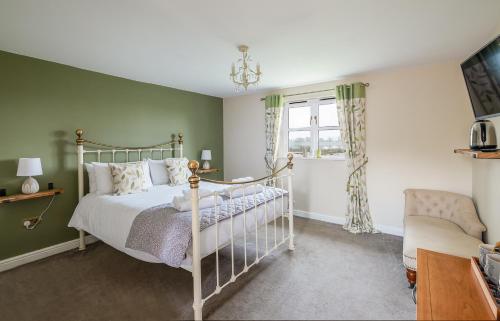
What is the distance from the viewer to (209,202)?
207 centimetres

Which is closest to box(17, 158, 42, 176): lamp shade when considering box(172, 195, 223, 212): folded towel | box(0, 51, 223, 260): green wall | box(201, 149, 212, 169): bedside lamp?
box(0, 51, 223, 260): green wall

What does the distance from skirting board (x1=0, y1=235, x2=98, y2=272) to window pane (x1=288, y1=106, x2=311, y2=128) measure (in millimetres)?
3432

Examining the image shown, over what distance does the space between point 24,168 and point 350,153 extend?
12.6 ft

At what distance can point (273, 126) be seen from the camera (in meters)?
4.19

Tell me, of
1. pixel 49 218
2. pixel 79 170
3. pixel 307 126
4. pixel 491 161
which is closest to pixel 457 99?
pixel 491 161

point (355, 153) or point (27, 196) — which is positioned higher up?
point (355, 153)

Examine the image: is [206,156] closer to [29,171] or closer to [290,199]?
[290,199]

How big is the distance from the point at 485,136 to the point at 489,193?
2.31 feet

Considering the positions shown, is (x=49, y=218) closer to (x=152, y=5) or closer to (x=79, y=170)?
(x=79, y=170)

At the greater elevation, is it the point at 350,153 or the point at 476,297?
the point at 350,153

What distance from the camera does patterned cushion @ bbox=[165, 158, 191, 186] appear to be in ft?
11.3

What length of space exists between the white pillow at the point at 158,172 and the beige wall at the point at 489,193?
3.59m

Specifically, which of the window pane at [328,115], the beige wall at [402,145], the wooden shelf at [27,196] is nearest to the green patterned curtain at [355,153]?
the beige wall at [402,145]

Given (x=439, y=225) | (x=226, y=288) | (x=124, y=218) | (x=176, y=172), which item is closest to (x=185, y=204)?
(x=124, y=218)
